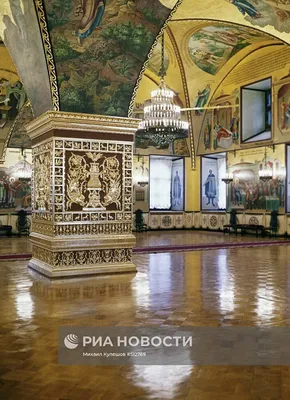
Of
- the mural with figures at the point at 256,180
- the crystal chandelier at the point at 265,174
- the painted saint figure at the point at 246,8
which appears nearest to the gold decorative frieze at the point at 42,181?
the painted saint figure at the point at 246,8

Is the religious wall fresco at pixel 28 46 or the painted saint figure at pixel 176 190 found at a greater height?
the religious wall fresco at pixel 28 46

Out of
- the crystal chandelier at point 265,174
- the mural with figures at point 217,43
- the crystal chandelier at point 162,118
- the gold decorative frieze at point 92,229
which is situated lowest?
the gold decorative frieze at point 92,229

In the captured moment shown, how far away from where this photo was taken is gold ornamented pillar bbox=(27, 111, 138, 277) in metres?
8.77

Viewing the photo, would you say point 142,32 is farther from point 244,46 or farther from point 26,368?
point 244,46

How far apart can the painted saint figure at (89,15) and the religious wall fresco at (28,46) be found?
0.79 metres

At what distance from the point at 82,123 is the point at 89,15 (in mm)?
2051

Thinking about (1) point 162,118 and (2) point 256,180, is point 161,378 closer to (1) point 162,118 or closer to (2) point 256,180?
(1) point 162,118

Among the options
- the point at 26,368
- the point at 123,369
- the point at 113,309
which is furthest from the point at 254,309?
the point at 26,368

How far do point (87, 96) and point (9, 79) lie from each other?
32.2 ft

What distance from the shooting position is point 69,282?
8.23 m

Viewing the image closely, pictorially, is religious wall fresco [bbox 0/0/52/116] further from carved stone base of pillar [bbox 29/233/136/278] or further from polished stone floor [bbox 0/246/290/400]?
polished stone floor [bbox 0/246/290/400]

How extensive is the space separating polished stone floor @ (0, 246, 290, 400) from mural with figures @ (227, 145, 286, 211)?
22.4ft

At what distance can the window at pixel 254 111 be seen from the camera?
19.3m

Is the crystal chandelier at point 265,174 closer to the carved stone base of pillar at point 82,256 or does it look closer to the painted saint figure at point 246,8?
the painted saint figure at point 246,8
